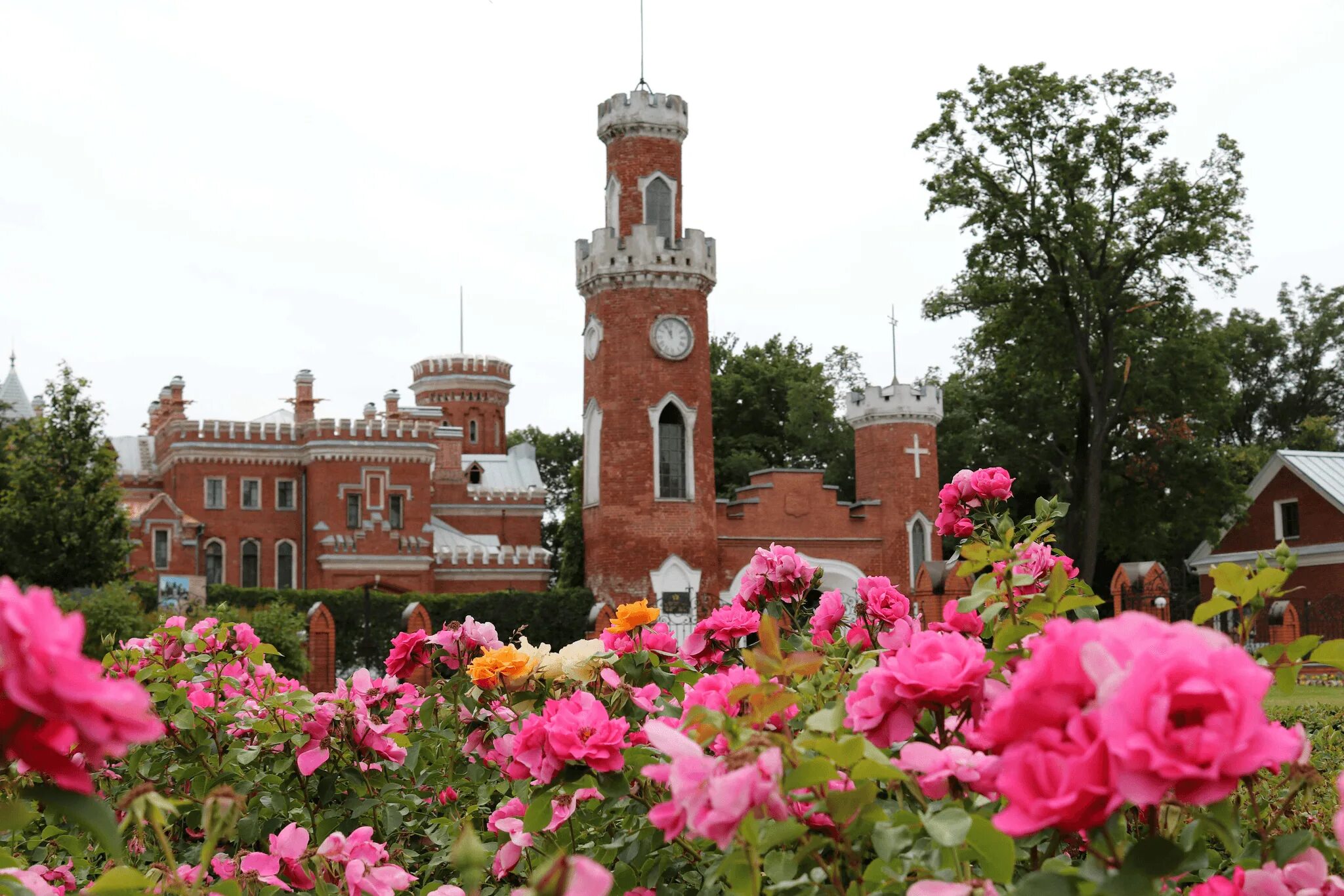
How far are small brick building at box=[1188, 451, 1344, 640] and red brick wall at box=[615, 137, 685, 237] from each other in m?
16.0

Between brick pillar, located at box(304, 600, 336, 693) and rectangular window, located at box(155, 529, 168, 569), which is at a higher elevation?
rectangular window, located at box(155, 529, 168, 569)

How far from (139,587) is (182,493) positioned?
1090 centimetres

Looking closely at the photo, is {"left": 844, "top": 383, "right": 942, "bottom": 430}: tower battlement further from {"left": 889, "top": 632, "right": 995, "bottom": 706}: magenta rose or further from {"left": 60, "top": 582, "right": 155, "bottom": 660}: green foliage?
{"left": 889, "top": 632, "right": 995, "bottom": 706}: magenta rose

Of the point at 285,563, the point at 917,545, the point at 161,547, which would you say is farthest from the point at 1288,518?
the point at 161,547

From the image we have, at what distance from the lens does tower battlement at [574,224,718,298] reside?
29797 millimetres

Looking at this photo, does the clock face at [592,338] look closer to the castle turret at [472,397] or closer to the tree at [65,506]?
the tree at [65,506]

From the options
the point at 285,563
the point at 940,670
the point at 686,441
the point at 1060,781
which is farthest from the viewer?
the point at 285,563

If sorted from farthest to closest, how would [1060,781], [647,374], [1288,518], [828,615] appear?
[1288,518] < [647,374] < [828,615] < [1060,781]

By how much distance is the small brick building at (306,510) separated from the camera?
115 ft

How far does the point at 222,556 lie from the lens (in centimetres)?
3788

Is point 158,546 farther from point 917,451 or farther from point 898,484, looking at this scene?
point 917,451

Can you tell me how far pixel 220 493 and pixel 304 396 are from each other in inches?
168

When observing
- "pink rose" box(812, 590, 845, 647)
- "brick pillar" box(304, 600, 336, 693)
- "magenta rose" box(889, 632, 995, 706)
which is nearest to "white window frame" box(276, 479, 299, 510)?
"brick pillar" box(304, 600, 336, 693)

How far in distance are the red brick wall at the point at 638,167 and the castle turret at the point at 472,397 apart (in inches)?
933
